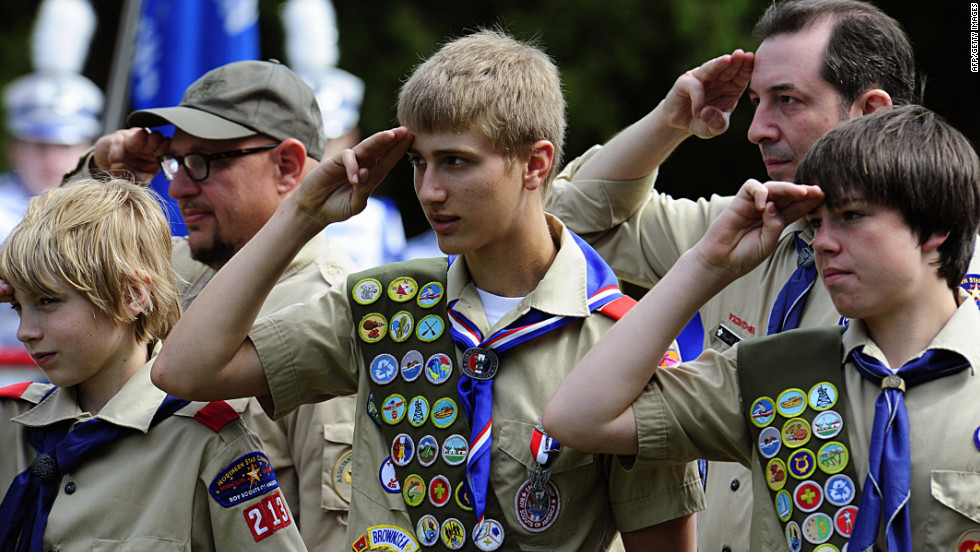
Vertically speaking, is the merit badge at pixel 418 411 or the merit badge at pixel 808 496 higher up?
the merit badge at pixel 808 496

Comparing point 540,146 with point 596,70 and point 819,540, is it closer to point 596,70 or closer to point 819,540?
point 819,540

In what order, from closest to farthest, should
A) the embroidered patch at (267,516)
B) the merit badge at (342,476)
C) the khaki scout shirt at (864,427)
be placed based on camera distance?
the khaki scout shirt at (864,427) < the embroidered patch at (267,516) < the merit badge at (342,476)

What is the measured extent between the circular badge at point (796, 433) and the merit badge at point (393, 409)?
2.99ft

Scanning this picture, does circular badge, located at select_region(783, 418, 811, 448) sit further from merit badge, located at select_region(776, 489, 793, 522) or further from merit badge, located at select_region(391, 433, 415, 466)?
merit badge, located at select_region(391, 433, 415, 466)

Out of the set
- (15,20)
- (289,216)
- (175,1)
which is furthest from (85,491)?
(15,20)

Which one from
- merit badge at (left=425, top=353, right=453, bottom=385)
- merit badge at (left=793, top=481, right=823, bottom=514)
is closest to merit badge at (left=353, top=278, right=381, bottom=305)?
merit badge at (left=425, top=353, right=453, bottom=385)

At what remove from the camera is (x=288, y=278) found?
389 centimetres

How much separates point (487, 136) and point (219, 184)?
1455 millimetres

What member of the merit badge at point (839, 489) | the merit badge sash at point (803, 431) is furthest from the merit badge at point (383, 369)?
the merit badge at point (839, 489)

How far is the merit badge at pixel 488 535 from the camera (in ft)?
8.90

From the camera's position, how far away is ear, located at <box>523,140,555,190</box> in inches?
117

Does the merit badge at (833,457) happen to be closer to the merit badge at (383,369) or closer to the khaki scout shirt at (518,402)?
the khaki scout shirt at (518,402)

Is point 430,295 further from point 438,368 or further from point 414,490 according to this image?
point 414,490

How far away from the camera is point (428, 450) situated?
9.29 ft
